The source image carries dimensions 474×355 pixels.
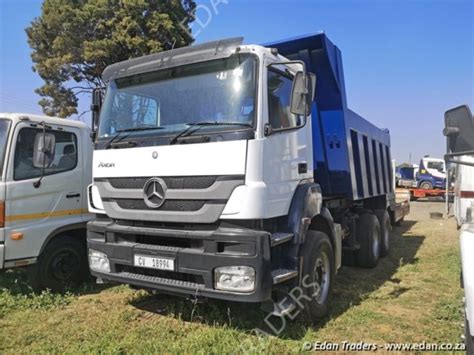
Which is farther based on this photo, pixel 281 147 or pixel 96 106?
pixel 96 106

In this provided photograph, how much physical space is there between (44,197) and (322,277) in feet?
12.2

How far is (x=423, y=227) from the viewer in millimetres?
12484

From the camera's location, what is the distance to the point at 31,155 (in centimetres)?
527

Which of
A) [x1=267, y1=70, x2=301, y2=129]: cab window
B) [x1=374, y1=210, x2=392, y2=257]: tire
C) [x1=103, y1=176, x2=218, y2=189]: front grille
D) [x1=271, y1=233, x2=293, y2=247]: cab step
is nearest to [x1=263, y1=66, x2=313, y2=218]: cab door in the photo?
[x1=267, y1=70, x2=301, y2=129]: cab window

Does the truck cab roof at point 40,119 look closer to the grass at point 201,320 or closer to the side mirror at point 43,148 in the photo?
the side mirror at point 43,148

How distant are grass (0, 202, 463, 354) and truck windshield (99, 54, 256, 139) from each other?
6.13ft

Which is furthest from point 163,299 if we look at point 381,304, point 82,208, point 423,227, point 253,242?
point 423,227

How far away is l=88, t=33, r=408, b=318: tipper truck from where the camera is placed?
3.58 metres

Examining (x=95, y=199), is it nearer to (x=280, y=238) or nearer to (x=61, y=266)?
(x=61, y=266)

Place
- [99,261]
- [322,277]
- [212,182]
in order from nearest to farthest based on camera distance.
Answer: [212,182] < [99,261] < [322,277]

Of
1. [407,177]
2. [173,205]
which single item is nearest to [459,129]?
[173,205]

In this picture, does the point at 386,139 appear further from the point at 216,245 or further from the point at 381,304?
the point at 216,245

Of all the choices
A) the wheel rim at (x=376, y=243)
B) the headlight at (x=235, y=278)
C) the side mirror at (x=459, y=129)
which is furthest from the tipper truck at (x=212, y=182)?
the wheel rim at (x=376, y=243)

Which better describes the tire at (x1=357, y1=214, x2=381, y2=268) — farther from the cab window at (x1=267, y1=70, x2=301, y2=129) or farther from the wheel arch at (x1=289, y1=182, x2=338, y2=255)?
the cab window at (x1=267, y1=70, x2=301, y2=129)
